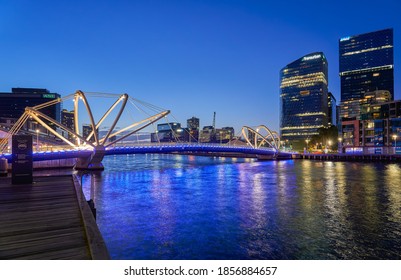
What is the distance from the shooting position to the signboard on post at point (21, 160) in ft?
57.8

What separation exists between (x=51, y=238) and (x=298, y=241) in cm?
1152

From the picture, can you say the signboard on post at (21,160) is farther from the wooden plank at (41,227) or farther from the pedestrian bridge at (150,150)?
the pedestrian bridge at (150,150)

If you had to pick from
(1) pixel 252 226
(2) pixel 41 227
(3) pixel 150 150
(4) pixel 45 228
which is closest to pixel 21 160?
(2) pixel 41 227

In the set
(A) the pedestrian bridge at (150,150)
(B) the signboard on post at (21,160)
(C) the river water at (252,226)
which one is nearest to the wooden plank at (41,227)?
(C) the river water at (252,226)

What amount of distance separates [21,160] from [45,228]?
11.0m

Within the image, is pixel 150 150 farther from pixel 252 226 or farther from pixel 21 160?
pixel 252 226

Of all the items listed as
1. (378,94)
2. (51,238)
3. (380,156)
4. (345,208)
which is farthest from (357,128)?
(51,238)

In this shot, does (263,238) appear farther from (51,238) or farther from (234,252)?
(51,238)

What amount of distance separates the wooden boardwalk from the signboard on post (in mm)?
4356

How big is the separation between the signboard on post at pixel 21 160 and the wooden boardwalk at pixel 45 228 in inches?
171

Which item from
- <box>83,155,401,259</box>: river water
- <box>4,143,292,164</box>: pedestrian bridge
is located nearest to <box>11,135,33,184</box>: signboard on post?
<box>83,155,401,259</box>: river water

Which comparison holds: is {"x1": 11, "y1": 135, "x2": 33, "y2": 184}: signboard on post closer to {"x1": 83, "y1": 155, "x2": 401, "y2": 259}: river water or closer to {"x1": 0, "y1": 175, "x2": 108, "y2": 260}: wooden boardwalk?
{"x1": 0, "y1": 175, "x2": 108, "y2": 260}: wooden boardwalk

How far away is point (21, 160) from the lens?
57.8ft
